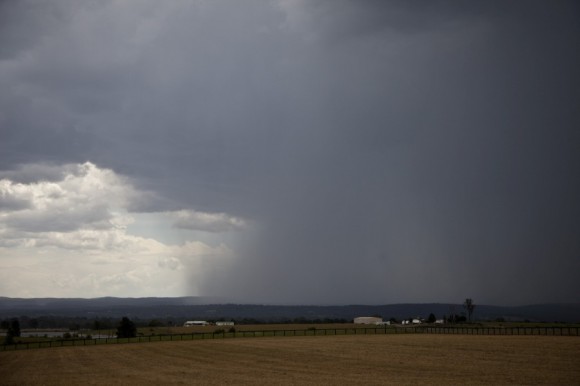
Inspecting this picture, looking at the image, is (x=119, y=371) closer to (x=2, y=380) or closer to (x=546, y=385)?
(x=2, y=380)

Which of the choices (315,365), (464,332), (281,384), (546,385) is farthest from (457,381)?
(464,332)

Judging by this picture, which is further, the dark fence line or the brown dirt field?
the dark fence line

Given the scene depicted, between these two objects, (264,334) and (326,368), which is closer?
(326,368)

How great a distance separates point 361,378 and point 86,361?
29.2 m

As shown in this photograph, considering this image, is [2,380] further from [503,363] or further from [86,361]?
[503,363]

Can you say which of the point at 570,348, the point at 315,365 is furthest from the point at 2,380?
the point at 570,348

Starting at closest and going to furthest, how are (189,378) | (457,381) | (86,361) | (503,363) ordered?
(457,381) → (189,378) → (503,363) → (86,361)

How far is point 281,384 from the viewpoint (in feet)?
101

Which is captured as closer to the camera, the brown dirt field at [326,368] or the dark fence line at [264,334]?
the brown dirt field at [326,368]

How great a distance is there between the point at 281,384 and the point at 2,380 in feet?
59.9

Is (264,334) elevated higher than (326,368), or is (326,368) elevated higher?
(326,368)

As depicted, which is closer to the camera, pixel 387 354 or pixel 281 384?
pixel 281 384

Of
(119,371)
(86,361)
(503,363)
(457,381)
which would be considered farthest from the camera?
(86,361)

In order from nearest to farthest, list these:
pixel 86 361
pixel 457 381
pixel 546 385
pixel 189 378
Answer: pixel 546 385 < pixel 457 381 < pixel 189 378 < pixel 86 361
